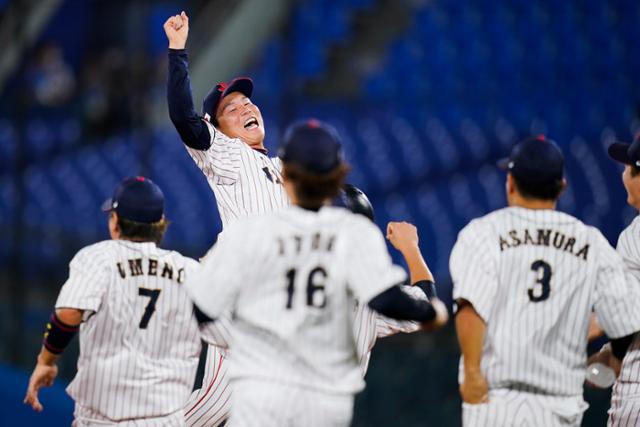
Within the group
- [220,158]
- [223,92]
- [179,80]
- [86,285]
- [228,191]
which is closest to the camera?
[86,285]

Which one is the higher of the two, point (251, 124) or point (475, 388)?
point (251, 124)

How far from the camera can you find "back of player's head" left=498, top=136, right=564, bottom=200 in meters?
3.85

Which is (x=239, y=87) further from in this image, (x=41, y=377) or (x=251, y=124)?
(x=41, y=377)

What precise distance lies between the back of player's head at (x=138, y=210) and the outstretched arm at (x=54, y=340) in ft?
1.12

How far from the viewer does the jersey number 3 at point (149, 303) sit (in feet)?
13.9

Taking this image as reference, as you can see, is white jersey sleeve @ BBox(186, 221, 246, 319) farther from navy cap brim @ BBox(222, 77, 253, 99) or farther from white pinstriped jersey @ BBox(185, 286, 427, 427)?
navy cap brim @ BBox(222, 77, 253, 99)

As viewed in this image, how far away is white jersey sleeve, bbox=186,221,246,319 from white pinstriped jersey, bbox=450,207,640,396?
71 cm

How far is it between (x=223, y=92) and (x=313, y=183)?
170 cm

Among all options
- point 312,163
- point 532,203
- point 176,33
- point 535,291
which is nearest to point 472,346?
point 535,291

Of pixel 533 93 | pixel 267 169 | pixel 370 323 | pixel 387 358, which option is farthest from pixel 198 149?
pixel 533 93

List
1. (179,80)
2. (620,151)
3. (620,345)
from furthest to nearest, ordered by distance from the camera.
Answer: (620,151) < (179,80) < (620,345)

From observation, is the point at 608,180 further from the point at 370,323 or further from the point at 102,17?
the point at 102,17

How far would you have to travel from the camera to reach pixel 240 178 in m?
4.95

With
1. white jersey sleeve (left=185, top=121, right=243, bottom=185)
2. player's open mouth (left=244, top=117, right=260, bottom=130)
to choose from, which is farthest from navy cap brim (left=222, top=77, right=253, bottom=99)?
white jersey sleeve (left=185, top=121, right=243, bottom=185)
